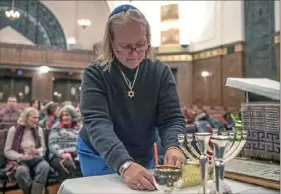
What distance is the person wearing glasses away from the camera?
1250 millimetres

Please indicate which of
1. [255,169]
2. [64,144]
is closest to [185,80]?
[64,144]

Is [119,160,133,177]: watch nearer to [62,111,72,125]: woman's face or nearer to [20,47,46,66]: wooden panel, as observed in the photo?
[62,111,72,125]: woman's face

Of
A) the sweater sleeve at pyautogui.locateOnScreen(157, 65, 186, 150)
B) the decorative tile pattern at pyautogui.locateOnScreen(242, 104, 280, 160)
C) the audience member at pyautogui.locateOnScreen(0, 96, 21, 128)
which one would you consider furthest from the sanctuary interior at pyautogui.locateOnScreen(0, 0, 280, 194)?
the sweater sleeve at pyautogui.locateOnScreen(157, 65, 186, 150)

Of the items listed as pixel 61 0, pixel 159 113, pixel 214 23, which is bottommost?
pixel 159 113

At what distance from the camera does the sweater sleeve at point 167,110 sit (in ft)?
4.52

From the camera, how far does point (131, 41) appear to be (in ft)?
4.10

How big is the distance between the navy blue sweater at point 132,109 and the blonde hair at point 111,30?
39 mm

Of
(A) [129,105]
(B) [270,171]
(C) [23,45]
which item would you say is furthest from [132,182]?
(C) [23,45]

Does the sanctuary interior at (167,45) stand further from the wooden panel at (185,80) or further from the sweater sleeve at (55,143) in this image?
the sweater sleeve at (55,143)

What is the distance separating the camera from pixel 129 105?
1307 millimetres

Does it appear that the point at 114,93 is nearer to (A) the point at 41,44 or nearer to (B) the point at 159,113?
(B) the point at 159,113

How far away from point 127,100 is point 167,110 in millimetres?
196

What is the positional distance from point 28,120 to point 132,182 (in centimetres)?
335

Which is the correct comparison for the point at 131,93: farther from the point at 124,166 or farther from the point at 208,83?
the point at 208,83
